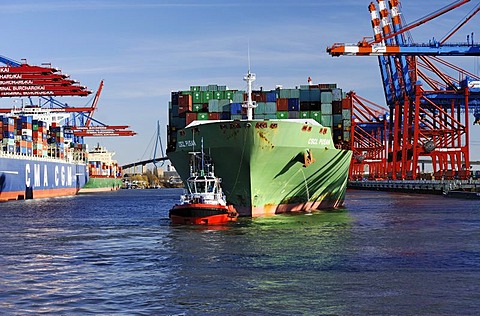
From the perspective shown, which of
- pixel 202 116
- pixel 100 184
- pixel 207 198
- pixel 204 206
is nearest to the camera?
pixel 204 206

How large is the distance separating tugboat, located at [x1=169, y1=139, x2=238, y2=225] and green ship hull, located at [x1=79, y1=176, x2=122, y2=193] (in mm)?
99895

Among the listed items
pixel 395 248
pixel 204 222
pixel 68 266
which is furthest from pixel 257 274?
pixel 204 222

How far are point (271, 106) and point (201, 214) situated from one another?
17157 mm

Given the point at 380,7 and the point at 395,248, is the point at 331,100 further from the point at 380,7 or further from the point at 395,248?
the point at 380,7

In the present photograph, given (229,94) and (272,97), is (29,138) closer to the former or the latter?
(229,94)

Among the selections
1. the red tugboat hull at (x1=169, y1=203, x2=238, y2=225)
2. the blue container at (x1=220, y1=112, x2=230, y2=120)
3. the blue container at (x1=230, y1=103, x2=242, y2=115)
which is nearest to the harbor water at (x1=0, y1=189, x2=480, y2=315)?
the red tugboat hull at (x1=169, y1=203, x2=238, y2=225)

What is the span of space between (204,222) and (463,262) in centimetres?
1730

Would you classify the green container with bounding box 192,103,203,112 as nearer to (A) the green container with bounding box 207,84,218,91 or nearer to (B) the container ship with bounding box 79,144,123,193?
(A) the green container with bounding box 207,84,218,91

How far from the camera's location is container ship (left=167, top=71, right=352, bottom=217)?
42.4m

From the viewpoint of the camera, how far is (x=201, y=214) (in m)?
38.4

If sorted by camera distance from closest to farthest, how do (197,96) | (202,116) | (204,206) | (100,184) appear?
(204,206) < (202,116) < (197,96) < (100,184)

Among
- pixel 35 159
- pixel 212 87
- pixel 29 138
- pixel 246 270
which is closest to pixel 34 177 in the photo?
pixel 35 159

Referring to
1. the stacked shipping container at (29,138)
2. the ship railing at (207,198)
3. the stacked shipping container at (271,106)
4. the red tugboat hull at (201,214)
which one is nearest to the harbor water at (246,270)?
the red tugboat hull at (201,214)

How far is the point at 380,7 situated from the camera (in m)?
100
